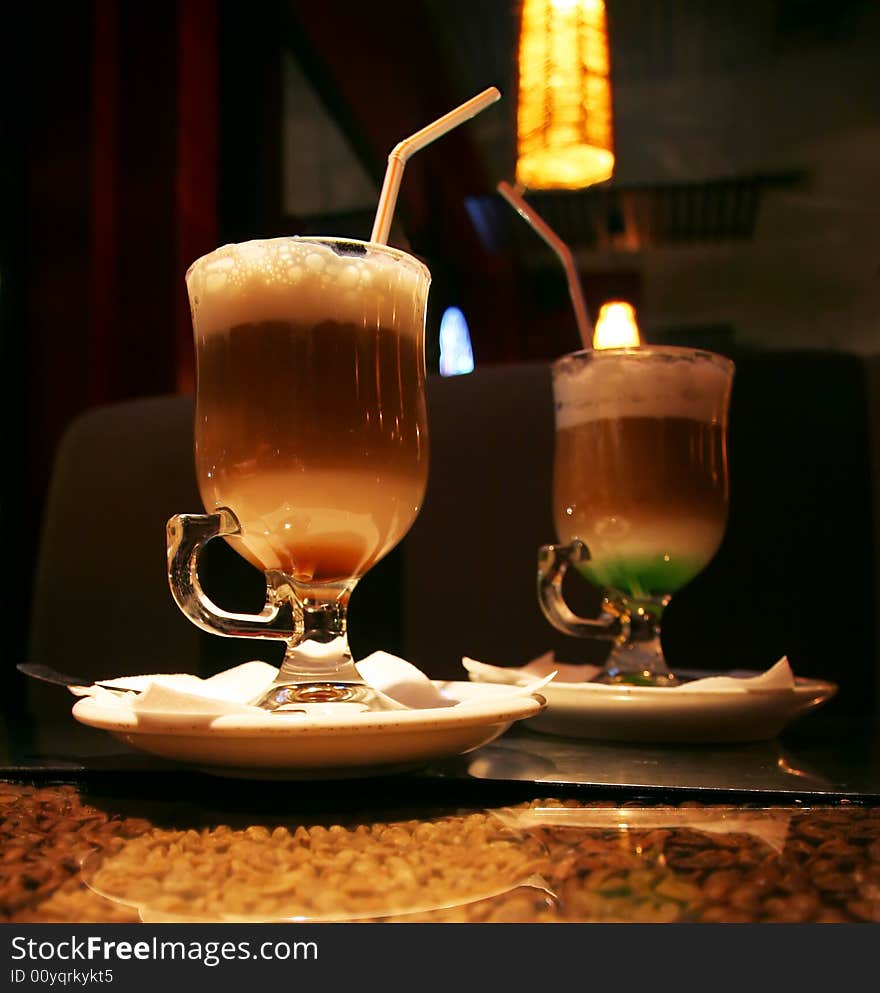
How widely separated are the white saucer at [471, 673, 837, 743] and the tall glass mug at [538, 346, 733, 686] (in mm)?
228

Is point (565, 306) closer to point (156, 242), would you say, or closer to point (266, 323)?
point (156, 242)

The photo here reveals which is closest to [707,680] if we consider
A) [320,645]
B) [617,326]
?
[320,645]

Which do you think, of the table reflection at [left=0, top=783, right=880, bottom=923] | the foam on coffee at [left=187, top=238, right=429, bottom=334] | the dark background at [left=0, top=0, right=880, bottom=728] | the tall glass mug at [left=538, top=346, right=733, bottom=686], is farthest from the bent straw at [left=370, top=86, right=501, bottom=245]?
the dark background at [left=0, top=0, right=880, bottom=728]

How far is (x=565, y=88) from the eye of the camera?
2.18 m

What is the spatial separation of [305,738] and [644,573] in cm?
64

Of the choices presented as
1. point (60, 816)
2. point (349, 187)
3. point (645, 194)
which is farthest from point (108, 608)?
point (645, 194)

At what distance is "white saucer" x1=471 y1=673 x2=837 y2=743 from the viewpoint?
88 centimetres

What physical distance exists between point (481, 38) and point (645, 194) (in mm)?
991

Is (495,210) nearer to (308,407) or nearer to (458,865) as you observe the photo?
(308,407)

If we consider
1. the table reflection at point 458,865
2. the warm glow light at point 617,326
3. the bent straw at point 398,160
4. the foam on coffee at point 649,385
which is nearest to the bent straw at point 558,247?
the foam on coffee at point 649,385

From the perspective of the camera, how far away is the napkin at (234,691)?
2.26 feet

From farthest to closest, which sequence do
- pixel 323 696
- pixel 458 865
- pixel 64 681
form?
pixel 64 681, pixel 323 696, pixel 458 865

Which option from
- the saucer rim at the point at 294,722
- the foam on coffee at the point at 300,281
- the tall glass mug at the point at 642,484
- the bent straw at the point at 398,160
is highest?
the bent straw at the point at 398,160

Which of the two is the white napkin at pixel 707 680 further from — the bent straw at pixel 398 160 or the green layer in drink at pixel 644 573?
the bent straw at pixel 398 160
